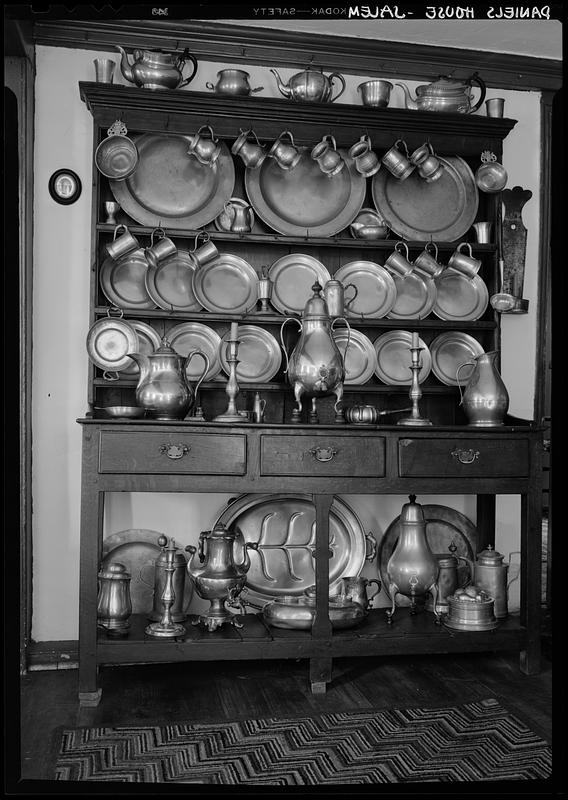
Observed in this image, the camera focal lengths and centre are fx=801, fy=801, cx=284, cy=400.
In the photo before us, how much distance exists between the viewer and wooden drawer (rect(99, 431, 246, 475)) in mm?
2553

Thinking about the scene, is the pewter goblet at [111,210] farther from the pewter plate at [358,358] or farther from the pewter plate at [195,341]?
the pewter plate at [358,358]

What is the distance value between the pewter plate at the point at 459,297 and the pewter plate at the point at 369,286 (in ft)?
0.69

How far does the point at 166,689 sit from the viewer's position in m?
2.66

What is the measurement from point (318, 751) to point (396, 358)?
5.34ft

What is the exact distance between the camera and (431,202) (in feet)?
10.9

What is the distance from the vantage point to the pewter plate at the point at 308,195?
3.19 metres

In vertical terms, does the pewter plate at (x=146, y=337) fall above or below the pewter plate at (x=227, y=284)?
below

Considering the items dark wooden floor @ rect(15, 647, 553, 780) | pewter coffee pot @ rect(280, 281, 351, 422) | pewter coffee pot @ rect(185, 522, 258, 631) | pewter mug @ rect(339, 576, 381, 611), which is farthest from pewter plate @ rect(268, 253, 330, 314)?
dark wooden floor @ rect(15, 647, 553, 780)

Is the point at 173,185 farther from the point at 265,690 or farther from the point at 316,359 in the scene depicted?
the point at 265,690

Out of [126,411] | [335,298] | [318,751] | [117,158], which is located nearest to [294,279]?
[335,298]

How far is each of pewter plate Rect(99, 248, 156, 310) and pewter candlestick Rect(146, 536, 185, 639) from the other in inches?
35.9

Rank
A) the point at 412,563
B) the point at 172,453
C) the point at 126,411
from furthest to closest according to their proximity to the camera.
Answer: the point at 412,563 < the point at 126,411 < the point at 172,453

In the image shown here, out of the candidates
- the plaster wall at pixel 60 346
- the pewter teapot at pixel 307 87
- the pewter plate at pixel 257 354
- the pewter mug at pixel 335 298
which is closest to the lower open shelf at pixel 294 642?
the plaster wall at pixel 60 346

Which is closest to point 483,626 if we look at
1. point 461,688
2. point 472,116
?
point 461,688
